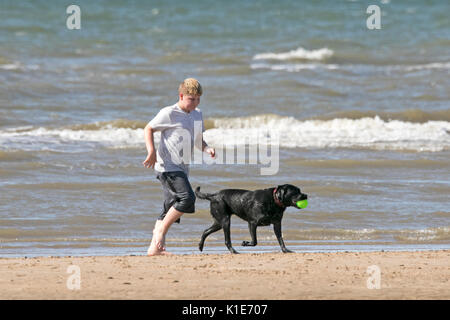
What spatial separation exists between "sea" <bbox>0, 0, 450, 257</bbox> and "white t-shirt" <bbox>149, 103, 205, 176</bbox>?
1.28 meters

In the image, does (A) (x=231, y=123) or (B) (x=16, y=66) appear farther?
(B) (x=16, y=66)

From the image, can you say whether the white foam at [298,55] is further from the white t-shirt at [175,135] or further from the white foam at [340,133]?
the white t-shirt at [175,135]

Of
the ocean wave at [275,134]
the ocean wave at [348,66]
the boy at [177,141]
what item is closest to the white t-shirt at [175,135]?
the boy at [177,141]

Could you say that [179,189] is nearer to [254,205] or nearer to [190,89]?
[254,205]

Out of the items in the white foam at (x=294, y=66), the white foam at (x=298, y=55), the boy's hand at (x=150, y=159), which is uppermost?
the white foam at (x=298, y=55)

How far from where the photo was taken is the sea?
9.24 metres

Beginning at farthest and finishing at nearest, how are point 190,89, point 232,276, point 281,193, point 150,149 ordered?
point 281,193, point 190,89, point 150,149, point 232,276

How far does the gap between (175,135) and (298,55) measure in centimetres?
2360

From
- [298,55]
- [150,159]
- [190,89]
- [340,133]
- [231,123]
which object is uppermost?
[298,55]

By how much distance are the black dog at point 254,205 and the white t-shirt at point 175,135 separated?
1.95 feet

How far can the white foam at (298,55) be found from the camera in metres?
29.7

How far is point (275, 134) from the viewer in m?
16.7

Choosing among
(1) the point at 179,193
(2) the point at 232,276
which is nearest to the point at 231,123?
(1) the point at 179,193
